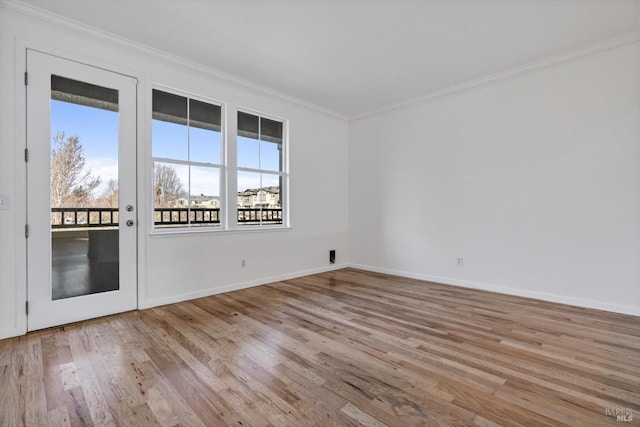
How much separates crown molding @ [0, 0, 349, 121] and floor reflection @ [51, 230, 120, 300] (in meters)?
1.91

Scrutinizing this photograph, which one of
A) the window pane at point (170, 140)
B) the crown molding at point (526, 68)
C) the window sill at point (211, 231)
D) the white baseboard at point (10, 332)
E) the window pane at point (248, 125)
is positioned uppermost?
the crown molding at point (526, 68)

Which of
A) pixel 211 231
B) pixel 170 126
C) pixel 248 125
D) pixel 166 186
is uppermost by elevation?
pixel 248 125

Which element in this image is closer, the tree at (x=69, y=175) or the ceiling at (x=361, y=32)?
the ceiling at (x=361, y=32)

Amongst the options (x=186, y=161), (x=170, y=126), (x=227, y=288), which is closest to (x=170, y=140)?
(x=170, y=126)

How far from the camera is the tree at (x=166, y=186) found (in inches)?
135

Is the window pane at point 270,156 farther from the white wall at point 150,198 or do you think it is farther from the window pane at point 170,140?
the window pane at point 170,140

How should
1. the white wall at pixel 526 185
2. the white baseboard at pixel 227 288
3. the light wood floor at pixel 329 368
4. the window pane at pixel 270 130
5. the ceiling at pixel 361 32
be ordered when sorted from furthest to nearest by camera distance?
the window pane at pixel 270 130
the white baseboard at pixel 227 288
the white wall at pixel 526 185
the ceiling at pixel 361 32
the light wood floor at pixel 329 368

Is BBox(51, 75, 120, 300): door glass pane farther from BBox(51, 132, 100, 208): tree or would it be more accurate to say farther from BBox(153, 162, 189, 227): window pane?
BBox(153, 162, 189, 227): window pane

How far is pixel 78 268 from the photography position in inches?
113

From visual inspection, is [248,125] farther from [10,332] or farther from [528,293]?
[528,293]

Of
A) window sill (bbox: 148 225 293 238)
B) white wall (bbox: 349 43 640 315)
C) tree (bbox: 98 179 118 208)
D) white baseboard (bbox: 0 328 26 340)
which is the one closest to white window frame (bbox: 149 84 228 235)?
window sill (bbox: 148 225 293 238)

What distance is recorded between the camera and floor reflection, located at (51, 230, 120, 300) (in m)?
2.76

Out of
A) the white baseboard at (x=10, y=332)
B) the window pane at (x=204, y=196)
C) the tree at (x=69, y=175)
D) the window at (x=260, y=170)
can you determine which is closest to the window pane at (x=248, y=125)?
the window at (x=260, y=170)

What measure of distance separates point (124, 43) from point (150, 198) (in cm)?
161
